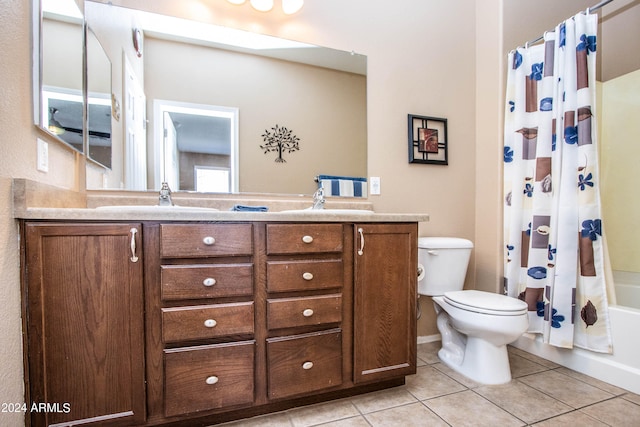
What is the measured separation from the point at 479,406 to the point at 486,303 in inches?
19.1

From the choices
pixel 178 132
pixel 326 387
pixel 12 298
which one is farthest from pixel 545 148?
pixel 12 298

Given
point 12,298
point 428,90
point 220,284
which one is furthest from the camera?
point 428,90

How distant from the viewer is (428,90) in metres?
2.18

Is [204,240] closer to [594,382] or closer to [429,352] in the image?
[429,352]

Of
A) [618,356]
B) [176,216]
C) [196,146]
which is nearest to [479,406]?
[618,356]

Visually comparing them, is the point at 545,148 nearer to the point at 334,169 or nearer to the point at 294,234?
the point at 334,169

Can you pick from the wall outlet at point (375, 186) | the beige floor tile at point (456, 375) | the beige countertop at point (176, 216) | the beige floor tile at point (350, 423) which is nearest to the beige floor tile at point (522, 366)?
the beige floor tile at point (456, 375)

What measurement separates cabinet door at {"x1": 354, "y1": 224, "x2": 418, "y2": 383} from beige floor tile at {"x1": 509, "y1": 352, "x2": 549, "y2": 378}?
73cm

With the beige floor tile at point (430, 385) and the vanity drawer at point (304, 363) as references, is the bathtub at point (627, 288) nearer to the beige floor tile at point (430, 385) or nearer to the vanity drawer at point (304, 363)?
the beige floor tile at point (430, 385)

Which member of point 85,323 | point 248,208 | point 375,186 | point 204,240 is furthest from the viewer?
point 375,186

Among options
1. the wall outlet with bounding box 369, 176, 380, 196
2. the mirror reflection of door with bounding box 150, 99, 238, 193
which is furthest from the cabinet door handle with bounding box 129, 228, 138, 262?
the wall outlet with bounding box 369, 176, 380, 196

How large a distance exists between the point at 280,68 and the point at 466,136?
1.45m

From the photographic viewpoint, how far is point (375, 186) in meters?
2.04

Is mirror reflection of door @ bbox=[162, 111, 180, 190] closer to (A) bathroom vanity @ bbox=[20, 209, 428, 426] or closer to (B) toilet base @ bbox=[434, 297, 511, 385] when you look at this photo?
(A) bathroom vanity @ bbox=[20, 209, 428, 426]
